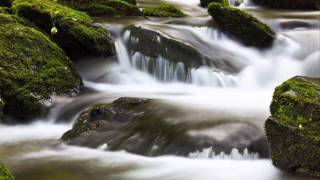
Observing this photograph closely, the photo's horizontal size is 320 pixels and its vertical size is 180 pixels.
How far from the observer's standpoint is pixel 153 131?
7645mm

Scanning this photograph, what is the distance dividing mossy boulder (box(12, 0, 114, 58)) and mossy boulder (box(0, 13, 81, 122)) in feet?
1.69

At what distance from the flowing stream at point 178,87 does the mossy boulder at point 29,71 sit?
1.00ft

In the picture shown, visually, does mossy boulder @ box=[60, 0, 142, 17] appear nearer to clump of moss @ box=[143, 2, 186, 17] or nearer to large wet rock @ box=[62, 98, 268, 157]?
clump of moss @ box=[143, 2, 186, 17]

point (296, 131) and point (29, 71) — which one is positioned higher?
point (296, 131)

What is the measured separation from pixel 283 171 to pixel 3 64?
5656 mm

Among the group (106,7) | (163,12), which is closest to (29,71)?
(106,7)

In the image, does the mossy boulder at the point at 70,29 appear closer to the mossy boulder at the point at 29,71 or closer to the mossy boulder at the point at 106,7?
the mossy boulder at the point at 29,71

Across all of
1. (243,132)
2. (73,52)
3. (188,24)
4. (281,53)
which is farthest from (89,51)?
(243,132)

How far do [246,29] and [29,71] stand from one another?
5144 millimetres

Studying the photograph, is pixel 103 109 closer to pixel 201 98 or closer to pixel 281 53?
pixel 201 98

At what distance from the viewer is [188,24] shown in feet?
43.7

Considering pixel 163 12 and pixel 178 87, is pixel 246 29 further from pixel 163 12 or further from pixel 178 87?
pixel 163 12

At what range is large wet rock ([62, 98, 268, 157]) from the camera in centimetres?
714

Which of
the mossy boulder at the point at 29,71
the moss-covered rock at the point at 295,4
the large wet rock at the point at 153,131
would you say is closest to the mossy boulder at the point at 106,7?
the mossy boulder at the point at 29,71
